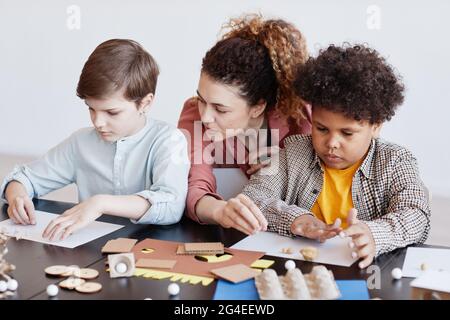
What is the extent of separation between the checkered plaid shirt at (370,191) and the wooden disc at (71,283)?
0.49 m

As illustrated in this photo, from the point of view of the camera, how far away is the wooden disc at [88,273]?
116 centimetres

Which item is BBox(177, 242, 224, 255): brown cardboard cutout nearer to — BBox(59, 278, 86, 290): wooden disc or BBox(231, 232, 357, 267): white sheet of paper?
BBox(231, 232, 357, 267): white sheet of paper

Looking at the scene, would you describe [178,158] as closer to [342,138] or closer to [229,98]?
[229,98]

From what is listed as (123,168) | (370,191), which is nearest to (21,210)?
(123,168)

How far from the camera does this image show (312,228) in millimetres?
1380

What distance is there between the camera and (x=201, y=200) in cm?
159

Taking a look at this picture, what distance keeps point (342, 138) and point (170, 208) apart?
0.45 meters

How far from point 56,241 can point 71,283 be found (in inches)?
11.0

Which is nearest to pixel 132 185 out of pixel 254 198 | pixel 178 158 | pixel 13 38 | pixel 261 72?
pixel 178 158

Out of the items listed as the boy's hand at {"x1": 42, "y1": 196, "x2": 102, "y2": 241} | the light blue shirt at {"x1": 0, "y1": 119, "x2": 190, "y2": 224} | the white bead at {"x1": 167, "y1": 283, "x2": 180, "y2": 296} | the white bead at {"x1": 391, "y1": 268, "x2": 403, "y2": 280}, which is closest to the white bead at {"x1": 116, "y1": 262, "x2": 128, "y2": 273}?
the white bead at {"x1": 167, "y1": 283, "x2": 180, "y2": 296}

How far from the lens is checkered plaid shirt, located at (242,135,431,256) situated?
1.38 meters

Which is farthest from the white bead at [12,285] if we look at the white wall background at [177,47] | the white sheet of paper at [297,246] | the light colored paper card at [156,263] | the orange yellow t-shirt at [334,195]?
the white wall background at [177,47]

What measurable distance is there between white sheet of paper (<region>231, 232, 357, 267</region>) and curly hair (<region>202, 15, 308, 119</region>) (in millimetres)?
A: 480
